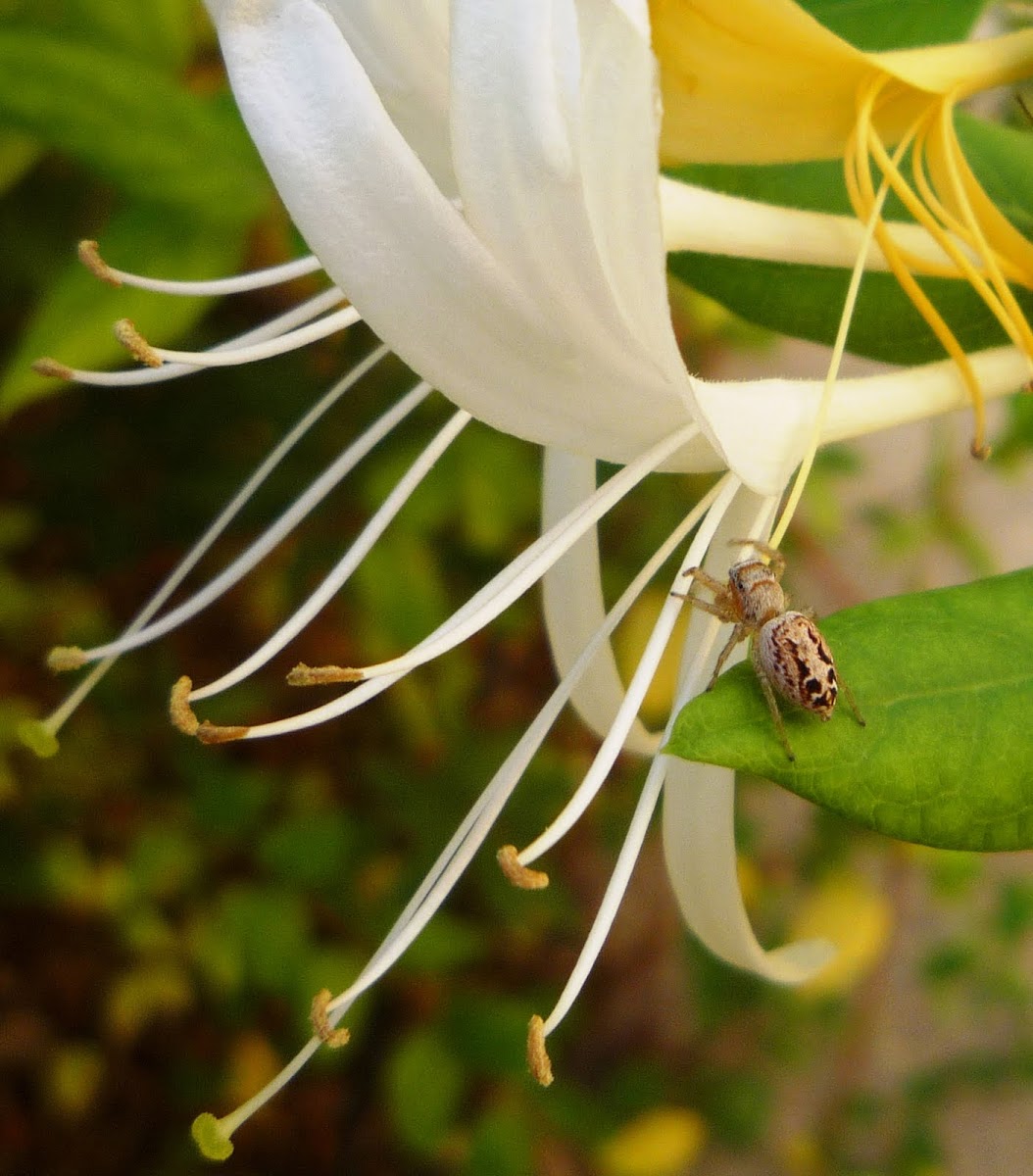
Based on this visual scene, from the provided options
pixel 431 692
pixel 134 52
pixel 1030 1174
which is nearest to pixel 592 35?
pixel 134 52

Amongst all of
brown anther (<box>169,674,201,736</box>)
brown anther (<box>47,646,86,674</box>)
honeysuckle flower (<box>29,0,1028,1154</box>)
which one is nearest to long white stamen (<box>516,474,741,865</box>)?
honeysuckle flower (<box>29,0,1028,1154</box>)

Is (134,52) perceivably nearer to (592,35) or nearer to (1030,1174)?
(592,35)

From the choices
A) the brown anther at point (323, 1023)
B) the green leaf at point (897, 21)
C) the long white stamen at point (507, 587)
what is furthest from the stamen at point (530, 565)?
the green leaf at point (897, 21)

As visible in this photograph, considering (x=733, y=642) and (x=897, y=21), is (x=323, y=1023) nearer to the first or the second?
(x=733, y=642)

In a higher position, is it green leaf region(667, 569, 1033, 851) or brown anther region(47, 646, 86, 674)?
brown anther region(47, 646, 86, 674)

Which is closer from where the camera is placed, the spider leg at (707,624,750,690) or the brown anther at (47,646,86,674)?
the spider leg at (707,624,750,690)

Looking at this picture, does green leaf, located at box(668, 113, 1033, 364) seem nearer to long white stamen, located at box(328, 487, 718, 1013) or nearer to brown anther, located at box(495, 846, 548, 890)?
long white stamen, located at box(328, 487, 718, 1013)
